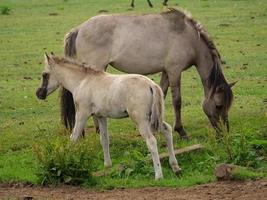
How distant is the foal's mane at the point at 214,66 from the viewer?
1192 cm

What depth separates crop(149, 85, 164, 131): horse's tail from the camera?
31.3ft

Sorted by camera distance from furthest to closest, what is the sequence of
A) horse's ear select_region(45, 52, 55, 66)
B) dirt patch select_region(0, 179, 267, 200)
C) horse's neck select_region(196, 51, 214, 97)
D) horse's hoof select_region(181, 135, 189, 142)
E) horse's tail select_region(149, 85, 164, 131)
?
horse's neck select_region(196, 51, 214, 97), horse's hoof select_region(181, 135, 189, 142), horse's ear select_region(45, 52, 55, 66), horse's tail select_region(149, 85, 164, 131), dirt patch select_region(0, 179, 267, 200)

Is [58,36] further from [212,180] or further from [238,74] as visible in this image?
[212,180]

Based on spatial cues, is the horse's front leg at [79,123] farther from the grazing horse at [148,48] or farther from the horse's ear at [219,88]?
the horse's ear at [219,88]

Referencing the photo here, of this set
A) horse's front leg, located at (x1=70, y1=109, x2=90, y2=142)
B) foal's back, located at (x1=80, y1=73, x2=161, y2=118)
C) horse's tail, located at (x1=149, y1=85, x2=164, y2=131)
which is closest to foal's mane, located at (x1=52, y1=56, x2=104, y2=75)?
foal's back, located at (x1=80, y1=73, x2=161, y2=118)

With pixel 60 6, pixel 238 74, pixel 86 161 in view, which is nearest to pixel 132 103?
pixel 86 161

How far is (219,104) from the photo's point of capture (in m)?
11.9

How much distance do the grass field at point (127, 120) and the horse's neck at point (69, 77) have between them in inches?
29.9

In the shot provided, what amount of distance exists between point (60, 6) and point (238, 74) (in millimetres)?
16825

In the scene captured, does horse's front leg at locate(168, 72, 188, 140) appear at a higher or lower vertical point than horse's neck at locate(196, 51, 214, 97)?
lower

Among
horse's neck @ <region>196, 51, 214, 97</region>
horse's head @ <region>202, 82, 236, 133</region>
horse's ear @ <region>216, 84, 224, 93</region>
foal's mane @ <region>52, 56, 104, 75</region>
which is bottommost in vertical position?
horse's head @ <region>202, 82, 236, 133</region>

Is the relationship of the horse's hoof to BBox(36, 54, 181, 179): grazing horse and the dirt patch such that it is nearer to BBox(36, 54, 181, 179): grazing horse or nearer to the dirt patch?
BBox(36, 54, 181, 179): grazing horse

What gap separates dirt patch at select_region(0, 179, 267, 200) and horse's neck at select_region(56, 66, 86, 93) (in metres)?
1.89

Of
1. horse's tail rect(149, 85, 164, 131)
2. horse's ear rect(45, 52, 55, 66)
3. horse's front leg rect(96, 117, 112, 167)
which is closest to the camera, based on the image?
horse's tail rect(149, 85, 164, 131)
